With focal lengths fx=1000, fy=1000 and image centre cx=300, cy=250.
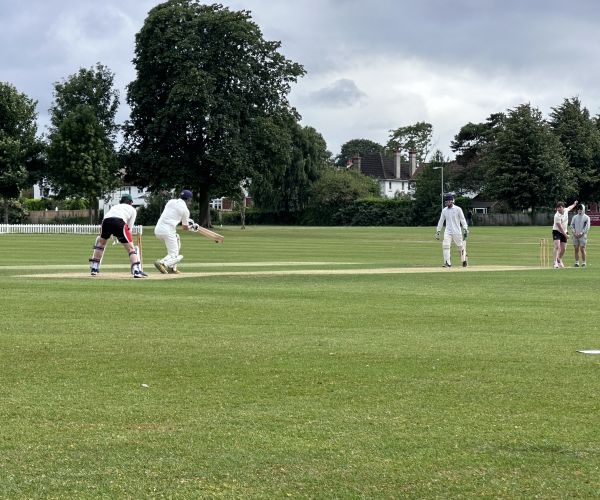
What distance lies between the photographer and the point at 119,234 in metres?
22.3

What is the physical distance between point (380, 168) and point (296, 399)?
15912 centimetres

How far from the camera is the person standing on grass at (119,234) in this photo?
21781mm

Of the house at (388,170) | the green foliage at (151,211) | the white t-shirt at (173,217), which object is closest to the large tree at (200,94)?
the green foliage at (151,211)

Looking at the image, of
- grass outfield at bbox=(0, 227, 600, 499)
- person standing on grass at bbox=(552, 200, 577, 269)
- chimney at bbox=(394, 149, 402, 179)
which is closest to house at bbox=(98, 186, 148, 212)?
chimney at bbox=(394, 149, 402, 179)

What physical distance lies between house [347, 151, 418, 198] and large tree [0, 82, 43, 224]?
86.3m

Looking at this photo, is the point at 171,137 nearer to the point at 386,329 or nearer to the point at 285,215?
the point at 285,215

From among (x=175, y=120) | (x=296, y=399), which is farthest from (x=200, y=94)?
(x=296, y=399)

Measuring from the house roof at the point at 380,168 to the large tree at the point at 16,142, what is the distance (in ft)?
290

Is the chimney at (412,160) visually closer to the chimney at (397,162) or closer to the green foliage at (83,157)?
the chimney at (397,162)

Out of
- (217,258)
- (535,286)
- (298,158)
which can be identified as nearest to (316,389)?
(535,286)

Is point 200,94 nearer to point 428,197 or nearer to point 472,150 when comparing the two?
point 428,197

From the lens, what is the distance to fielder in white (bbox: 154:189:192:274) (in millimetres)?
23125

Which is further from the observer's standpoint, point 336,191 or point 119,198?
point 119,198

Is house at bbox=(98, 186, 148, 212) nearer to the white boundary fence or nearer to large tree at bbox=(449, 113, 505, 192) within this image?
the white boundary fence
